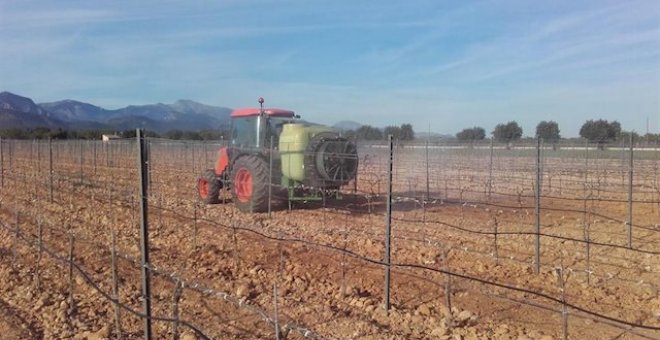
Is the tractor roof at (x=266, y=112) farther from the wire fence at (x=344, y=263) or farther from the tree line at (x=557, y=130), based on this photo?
the tree line at (x=557, y=130)

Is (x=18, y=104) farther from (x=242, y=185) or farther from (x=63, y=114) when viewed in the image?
(x=242, y=185)

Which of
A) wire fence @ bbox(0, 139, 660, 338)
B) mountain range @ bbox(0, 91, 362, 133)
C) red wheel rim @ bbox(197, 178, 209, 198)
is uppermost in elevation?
mountain range @ bbox(0, 91, 362, 133)

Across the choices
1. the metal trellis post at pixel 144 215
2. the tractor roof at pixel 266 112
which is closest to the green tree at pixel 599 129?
the tractor roof at pixel 266 112

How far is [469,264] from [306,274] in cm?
187

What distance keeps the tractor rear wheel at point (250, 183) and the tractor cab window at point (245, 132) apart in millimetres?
436

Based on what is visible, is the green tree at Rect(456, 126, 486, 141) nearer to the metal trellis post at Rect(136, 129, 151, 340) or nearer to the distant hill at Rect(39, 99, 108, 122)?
the metal trellis post at Rect(136, 129, 151, 340)

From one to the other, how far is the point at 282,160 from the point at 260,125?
2.74ft

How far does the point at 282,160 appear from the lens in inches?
380

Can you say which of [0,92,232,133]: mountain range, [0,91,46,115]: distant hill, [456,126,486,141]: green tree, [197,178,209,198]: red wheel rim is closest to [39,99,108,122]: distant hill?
[0,92,232,133]: mountain range

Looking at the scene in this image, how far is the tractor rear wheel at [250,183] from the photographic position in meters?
9.48

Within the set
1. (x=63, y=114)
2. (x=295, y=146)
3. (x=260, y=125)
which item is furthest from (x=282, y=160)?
(x=63, y=114)

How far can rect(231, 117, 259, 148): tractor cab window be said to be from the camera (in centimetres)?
1012

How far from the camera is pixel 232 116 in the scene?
10625 millimetres

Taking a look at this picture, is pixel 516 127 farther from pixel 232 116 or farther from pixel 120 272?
pixel 120 272
